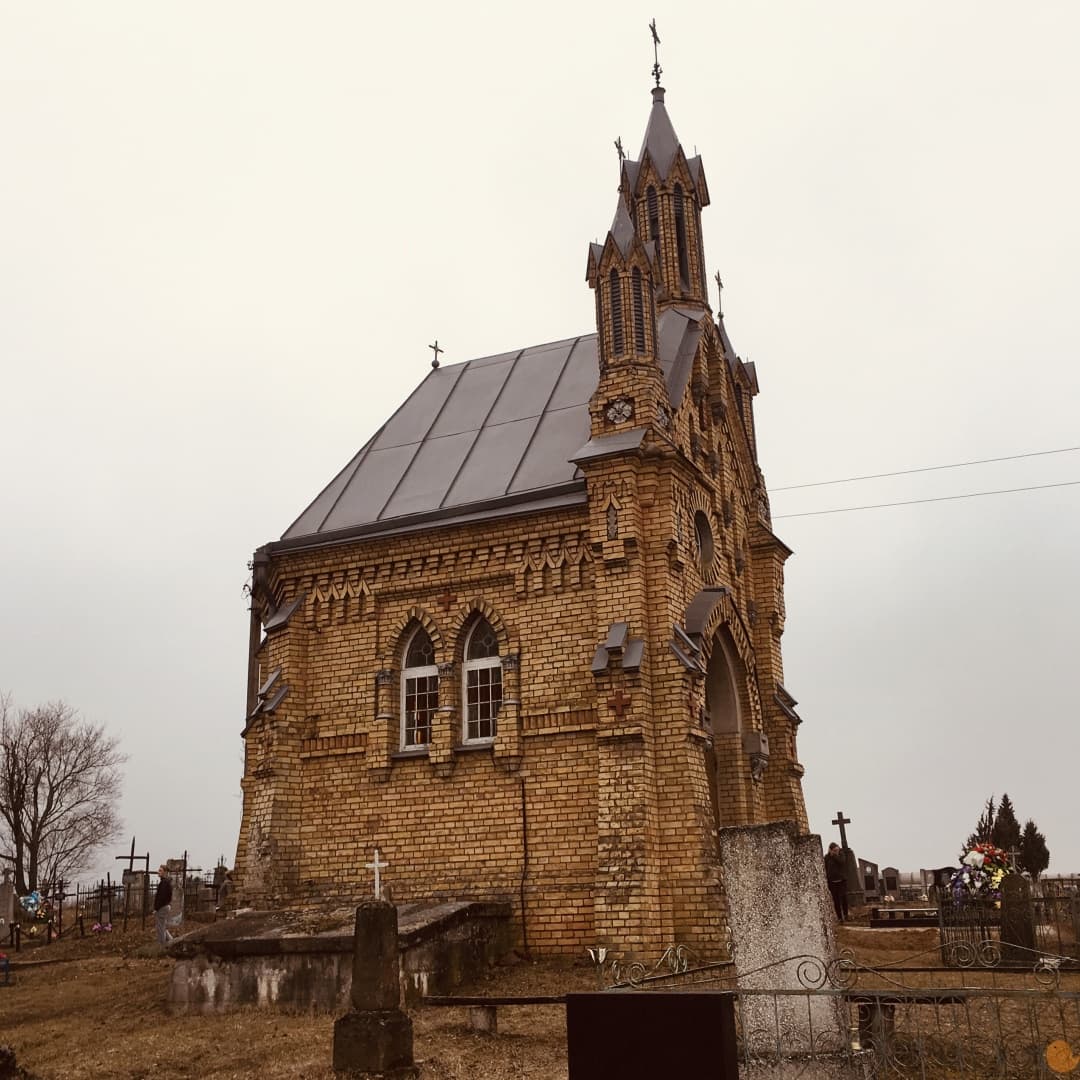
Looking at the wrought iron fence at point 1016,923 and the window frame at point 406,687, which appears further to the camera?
the window frame at point 406,687

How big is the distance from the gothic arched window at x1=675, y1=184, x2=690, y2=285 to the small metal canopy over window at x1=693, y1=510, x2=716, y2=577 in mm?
5754

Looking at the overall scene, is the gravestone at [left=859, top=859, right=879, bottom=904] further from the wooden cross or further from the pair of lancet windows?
the pair of lancet windows

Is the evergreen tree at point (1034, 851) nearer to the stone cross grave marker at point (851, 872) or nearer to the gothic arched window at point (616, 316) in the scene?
the stone cross grave marker at point (851, 872)

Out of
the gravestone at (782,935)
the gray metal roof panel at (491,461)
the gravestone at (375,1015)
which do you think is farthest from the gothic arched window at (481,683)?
the gravestone at (782,935)

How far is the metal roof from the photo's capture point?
18.8 metres

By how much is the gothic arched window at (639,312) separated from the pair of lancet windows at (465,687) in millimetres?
5171

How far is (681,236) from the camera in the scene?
22.9m

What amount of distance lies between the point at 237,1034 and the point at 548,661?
7.31m

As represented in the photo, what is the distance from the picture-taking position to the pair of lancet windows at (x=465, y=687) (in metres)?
18.0

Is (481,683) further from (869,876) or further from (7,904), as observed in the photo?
(869,876)

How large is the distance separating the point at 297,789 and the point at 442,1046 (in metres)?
8.74

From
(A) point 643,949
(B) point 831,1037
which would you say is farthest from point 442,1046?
(A) point 643,949

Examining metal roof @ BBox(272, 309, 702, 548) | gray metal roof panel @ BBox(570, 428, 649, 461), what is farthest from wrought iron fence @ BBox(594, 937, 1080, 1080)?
metal roof @ BBox(272, 309, 702, 548)

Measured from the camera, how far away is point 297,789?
18703 mm
